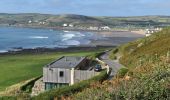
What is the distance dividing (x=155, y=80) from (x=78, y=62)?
85.2 feet

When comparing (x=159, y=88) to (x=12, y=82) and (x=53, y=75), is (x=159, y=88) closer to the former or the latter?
(x=53, y=75)

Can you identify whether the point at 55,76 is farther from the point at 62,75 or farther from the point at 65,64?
the point at 65,64

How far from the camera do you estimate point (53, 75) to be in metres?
38.9

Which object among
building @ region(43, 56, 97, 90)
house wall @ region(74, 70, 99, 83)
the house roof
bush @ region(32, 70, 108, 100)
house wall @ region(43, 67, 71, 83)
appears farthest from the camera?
the house roof

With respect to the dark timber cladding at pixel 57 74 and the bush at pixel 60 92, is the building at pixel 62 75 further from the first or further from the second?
the bush at pixel 60 92

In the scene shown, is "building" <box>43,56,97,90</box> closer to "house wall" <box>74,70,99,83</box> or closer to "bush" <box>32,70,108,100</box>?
"house wall" <box>74,70,99,83</box>

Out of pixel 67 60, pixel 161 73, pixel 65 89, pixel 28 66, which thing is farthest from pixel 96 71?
pixel 28 66

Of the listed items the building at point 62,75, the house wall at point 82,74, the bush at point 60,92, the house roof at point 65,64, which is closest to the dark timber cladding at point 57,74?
the building at point 62,75

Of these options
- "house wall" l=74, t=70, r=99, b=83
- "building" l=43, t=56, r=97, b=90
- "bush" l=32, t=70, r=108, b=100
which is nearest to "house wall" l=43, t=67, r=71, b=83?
"building" l=43, t=56, r=97, b=90

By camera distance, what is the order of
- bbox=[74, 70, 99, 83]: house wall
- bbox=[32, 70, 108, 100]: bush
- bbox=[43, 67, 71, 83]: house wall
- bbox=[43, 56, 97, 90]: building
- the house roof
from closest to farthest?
1. bbox=[32, 70, 108, 100]: bush
2. bbox=[74, 70, 99, 83]: house wall
3. bbox=[43, 56, 97, 90]: building
4. bbox=[43, 67, 71, 83]: house wall
5. the house roof

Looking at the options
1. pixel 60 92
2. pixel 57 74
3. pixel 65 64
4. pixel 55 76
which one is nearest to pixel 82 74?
pixel 57 74

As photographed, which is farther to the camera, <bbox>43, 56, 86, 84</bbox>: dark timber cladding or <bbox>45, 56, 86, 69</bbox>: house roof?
<bbox>45, 56, 86, 69</bbox>: house roof

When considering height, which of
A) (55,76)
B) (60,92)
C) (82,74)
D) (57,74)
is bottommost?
(55,76)

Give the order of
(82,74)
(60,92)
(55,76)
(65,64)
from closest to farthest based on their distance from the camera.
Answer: (60,92)
(82,74)
(55,76)
(65,64)
